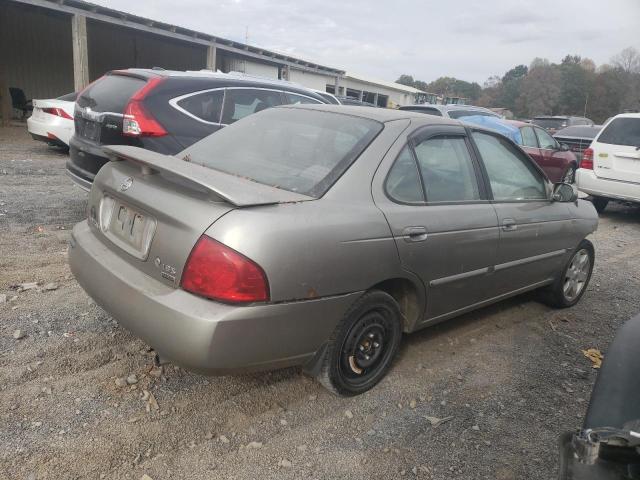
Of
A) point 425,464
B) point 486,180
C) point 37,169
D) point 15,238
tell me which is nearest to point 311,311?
point 425,464

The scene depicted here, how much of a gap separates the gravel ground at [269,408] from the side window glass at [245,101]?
2.50 metres

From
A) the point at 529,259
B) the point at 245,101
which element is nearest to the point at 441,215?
the point at 529,259

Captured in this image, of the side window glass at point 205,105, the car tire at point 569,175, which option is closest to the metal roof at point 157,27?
the side window glass at point 205,105

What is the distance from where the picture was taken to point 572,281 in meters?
4.66

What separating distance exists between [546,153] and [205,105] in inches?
307

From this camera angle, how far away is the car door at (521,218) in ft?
11.9

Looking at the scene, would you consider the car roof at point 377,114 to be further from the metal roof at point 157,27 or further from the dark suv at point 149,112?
the metal roof at point 157,27

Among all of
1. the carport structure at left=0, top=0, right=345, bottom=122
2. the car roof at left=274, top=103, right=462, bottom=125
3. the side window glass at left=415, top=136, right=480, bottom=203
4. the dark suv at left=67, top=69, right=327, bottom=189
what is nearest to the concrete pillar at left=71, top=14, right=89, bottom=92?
the carport structure at left=0, top=0, right=345, bottom=122

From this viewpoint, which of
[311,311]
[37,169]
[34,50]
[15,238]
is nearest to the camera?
[311,311]

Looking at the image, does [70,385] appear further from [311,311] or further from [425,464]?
[425,464]

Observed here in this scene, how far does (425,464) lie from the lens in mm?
2473

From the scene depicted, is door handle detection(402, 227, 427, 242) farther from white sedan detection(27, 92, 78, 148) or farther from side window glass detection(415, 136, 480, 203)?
white sedan detection(27, 92, 78, 148)

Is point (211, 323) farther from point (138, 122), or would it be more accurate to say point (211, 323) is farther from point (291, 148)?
point (138, 122)

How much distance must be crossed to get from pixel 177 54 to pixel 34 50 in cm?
603
